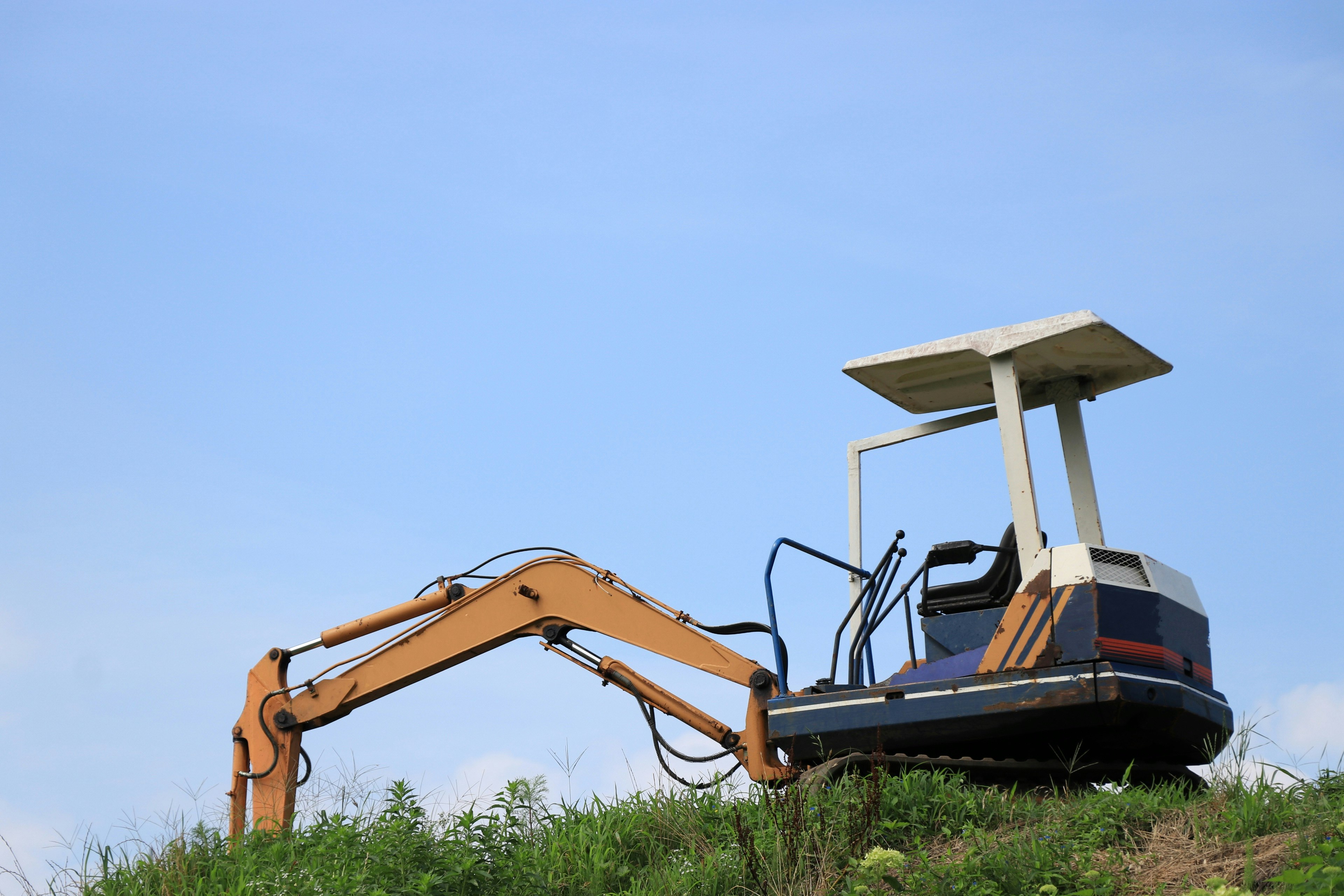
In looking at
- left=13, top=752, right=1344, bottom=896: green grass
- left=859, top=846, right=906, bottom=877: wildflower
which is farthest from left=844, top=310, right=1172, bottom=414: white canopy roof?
left=859, top=846, right=906, bottom=877: wildflower

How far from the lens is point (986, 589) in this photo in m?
7.54

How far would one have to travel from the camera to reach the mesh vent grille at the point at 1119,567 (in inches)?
271

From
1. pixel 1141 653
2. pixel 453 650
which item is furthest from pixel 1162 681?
pixel 453 650

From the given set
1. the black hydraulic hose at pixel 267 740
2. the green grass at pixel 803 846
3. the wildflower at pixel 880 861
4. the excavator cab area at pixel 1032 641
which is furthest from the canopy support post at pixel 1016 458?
the black hydraulic hose at pixel 267 740

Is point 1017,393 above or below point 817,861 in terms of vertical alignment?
above

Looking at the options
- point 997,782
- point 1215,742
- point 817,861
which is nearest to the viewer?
point 817,861

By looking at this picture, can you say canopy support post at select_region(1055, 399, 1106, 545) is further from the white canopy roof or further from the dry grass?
the dry grass

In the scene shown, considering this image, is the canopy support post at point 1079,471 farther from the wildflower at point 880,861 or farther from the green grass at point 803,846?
the wildflower at point 880,861

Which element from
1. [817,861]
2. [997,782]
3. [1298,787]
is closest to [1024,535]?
[997,782]

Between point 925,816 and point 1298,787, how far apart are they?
1843 mm

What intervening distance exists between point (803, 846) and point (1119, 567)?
2494 mm

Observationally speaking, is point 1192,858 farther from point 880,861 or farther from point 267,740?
point 267,740

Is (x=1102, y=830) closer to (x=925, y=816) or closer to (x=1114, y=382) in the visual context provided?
(x=925, y=816)

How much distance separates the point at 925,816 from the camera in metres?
6.33
